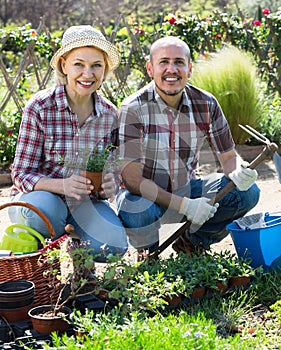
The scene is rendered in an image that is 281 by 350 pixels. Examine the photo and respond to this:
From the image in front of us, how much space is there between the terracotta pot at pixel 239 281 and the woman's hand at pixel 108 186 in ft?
2.47

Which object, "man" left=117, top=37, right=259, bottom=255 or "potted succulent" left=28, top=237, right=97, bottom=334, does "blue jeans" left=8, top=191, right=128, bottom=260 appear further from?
"potted succulent" left=28, top=237, right=97, bottom=334

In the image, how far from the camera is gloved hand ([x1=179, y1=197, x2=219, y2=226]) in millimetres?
3363

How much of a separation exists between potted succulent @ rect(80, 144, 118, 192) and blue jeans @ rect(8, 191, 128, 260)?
144 mm

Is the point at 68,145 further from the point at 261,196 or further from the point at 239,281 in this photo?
the point at 261,196

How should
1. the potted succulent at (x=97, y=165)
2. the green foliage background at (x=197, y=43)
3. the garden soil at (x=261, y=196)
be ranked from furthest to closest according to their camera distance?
the green foliage background at (x=197, y=43), the garden soil at (x=261, y=196), the potted succulent at (x=97, y=165)

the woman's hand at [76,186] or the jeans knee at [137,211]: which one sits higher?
the woman's hand at [76,186]

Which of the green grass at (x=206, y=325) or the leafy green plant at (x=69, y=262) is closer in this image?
the green grass at (x=206, y=325)

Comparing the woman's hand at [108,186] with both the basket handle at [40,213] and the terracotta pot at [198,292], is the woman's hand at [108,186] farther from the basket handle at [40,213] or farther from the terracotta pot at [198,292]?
the terracotta pot at [198,292]

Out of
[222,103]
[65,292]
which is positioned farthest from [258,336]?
[222,103]

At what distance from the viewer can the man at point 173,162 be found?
11.3ft

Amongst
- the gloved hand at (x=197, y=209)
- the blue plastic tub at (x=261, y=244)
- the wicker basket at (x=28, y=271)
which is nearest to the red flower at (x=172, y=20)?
the gloved hand at (x=197, y=209)

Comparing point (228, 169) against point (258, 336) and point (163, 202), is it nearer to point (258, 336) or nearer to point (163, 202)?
point (163, 202)

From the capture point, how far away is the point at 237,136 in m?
6.66

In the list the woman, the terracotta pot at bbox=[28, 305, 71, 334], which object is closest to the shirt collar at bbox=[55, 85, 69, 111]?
the woman
